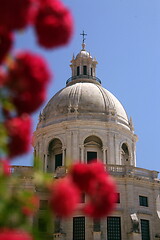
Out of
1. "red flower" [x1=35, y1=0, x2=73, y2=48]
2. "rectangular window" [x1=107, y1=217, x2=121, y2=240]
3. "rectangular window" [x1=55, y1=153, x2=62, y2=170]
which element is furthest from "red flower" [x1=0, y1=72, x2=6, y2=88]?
"rectangular window" [x1=55, y1=153, x2=62, y2=170]

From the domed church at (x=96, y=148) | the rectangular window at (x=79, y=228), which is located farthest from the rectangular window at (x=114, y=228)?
the rectangular window at (x=79, y=228)

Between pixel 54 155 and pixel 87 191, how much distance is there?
4529 cm

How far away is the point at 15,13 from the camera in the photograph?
4.46 m

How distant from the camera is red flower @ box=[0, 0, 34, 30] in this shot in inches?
172

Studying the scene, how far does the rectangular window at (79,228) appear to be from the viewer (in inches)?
1549

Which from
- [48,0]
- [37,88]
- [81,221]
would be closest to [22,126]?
[37,88]

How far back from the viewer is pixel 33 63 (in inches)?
184

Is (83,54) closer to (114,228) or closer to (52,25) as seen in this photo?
(114,228)

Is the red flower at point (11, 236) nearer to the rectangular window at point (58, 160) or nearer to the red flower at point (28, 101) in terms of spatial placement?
the red flower at point (28, 101)

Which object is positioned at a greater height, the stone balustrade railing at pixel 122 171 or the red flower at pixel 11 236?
the stone balustrade railing at pixel 122 171

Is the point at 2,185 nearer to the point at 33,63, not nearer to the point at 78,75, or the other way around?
the point at 33,63

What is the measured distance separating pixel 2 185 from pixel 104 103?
46.7 metres

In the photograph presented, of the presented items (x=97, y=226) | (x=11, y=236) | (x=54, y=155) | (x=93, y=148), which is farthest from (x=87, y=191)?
(x=54, y=155)

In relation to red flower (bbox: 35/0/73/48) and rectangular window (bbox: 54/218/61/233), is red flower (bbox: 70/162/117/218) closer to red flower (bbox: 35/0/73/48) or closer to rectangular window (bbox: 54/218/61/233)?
red flower (bbox: 35/0/73/48)
